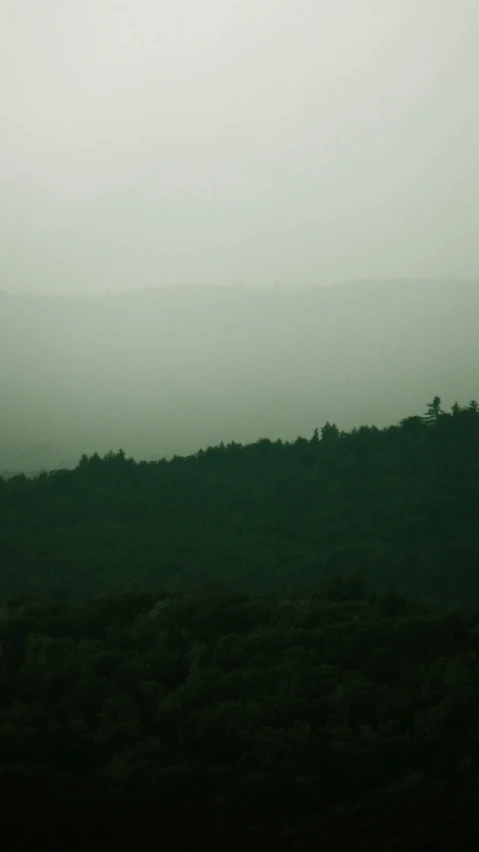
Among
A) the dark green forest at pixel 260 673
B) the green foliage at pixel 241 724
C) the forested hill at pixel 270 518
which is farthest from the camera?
the forested hill at pixel 270 518

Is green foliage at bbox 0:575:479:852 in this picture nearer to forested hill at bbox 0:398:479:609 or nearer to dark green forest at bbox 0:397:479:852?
dark green forest at bbox 0:397:479:852

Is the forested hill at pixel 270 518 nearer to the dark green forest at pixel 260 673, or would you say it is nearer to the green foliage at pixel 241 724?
the dark green forest at pixel 260 673

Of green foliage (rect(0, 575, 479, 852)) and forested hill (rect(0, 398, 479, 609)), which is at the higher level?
forested hill (rect(0, 398, 479, 609))

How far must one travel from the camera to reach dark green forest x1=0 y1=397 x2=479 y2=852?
22.2 ft

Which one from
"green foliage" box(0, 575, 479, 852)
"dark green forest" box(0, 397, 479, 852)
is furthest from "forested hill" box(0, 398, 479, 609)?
"green foliage" box(0, 575, 479, 852)

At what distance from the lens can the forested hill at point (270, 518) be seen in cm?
1380

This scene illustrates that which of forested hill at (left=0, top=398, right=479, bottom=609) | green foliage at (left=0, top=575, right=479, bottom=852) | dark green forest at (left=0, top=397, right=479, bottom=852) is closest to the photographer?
green foliage at (left=0, top=575, right=479, bottom=852)

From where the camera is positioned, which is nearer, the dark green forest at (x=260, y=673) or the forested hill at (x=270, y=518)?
the dark green forest at (x=260, y=673)

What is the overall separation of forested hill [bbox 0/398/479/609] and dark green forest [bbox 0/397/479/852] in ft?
0.19

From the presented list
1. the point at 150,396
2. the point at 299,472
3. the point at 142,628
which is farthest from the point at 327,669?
the point at 150,396

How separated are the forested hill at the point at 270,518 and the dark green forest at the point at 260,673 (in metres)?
0.06

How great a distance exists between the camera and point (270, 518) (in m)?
16.2

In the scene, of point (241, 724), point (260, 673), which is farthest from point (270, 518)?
point (241, 724)

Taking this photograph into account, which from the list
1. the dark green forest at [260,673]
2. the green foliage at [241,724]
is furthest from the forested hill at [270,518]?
the green foliage at [241,724]
